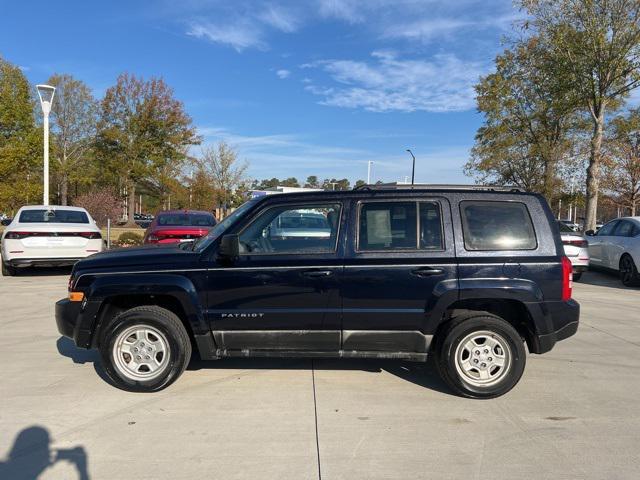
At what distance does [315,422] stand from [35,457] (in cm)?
196

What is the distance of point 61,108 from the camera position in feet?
155

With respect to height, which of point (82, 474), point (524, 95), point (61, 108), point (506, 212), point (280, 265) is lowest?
point (82, 474)

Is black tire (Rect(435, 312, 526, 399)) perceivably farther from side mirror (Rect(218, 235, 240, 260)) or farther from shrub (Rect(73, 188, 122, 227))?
shrub (Rect(73, 188, 122, 227))

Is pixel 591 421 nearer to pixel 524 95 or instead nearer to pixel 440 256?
pixel 440 256

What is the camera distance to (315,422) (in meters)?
3.86

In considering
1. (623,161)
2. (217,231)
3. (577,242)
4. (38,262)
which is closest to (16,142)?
(38,262)

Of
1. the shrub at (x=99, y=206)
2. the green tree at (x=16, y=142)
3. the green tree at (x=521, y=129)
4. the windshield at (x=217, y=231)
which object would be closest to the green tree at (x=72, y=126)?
the shrub at (x=99, y=206)

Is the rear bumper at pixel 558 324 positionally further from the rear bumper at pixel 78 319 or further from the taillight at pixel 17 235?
the taillight at pixel 17 235

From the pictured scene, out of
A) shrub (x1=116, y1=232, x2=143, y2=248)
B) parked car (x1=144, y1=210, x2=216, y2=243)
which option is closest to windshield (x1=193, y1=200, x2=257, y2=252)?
parked car (x1=144, y1=210, x2=216, y2=243)

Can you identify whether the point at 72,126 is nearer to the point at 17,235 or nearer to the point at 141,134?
the point at 141,134

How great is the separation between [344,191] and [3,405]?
135 inches

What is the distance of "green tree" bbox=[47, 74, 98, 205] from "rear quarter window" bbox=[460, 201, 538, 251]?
48491mm

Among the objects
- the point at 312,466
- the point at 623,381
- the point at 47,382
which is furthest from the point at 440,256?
the point at 47,382

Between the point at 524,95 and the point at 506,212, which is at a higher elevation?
the point at 524,95
